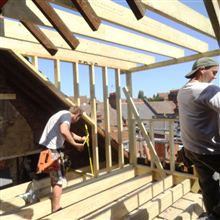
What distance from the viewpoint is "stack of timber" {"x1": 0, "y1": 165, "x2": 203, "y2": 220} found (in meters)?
2.77

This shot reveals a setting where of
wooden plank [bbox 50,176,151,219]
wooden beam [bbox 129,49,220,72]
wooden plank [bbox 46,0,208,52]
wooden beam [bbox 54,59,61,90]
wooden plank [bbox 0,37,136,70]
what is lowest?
wooden plank [bbox 50,176,151,219]

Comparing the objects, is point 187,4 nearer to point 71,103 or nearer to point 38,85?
point 71,103

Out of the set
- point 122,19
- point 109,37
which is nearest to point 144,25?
point 122,19

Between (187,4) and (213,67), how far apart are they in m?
1.19

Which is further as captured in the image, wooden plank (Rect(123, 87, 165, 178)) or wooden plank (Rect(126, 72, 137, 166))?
wooden plank (Rect(126, 72, 137, 166))

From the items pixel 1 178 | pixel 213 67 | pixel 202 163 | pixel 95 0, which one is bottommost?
pixel 1 178

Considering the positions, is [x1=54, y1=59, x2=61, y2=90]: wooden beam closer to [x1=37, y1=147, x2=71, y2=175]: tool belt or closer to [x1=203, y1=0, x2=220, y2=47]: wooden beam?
[x1=37, y1=147, x2=71, y2=175]: tool belt

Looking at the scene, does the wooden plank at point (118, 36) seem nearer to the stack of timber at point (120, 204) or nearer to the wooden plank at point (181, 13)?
the wooden plank at point (181, 13)

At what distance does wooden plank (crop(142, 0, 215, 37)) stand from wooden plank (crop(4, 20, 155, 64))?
152 cm

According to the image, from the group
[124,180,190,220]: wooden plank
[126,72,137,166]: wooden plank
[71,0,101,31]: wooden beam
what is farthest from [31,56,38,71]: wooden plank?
[124,180,190,220]: wooden plank

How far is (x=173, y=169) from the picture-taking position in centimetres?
441

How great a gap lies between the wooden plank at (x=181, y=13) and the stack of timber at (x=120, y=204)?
6.38 feet

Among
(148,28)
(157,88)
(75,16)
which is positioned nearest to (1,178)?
(75,16)

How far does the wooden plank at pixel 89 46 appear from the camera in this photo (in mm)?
3154
